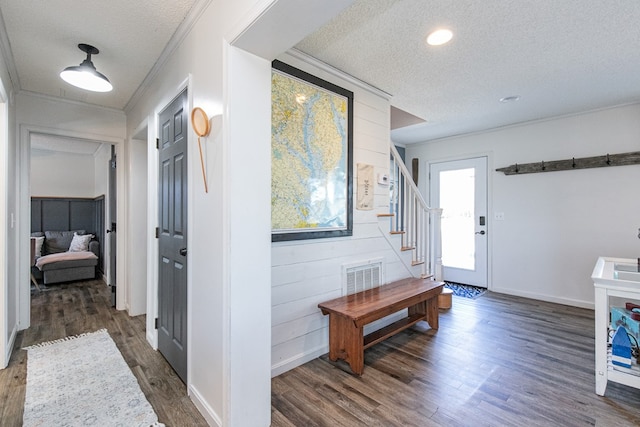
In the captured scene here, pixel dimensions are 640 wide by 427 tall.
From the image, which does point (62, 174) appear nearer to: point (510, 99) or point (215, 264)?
point (215, 264)

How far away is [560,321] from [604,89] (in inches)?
97.3

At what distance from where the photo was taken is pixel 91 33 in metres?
2.14

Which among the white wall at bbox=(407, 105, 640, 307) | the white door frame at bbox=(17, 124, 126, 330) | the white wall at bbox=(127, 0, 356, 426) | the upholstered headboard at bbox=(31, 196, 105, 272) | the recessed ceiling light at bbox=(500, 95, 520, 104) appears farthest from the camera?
the upholstered headboard at bbox=(31, 196, 105, 272)

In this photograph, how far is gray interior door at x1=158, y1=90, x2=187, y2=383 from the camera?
2143mm

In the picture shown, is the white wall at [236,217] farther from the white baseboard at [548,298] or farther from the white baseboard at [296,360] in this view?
the white baseboard at [548,298]

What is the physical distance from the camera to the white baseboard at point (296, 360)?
88.9 inches

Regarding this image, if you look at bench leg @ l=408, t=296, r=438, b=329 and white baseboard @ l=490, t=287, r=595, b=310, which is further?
white baseboard @ l=490, t=287, r=595, b=310

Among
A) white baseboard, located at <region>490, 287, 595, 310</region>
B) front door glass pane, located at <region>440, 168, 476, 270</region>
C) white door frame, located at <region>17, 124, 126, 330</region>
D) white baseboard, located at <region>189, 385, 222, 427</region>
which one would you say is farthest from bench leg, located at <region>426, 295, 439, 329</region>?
white door frame, located at <region>17, 124, 126, 330</region>

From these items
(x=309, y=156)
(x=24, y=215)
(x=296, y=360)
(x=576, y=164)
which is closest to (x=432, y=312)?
(x=296, y=360)

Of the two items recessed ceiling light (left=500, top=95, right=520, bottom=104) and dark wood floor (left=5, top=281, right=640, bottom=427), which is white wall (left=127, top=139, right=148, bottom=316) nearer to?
dark wood floor (left=5, top=281, right=640, bottom=427)

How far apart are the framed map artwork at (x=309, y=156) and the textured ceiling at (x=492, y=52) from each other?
0.31 m

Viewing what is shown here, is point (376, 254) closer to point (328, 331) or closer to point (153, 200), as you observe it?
point (328, 331)

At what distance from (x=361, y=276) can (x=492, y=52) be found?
2154mm

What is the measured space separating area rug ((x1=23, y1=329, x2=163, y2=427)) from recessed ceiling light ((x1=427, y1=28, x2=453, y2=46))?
3041mm
